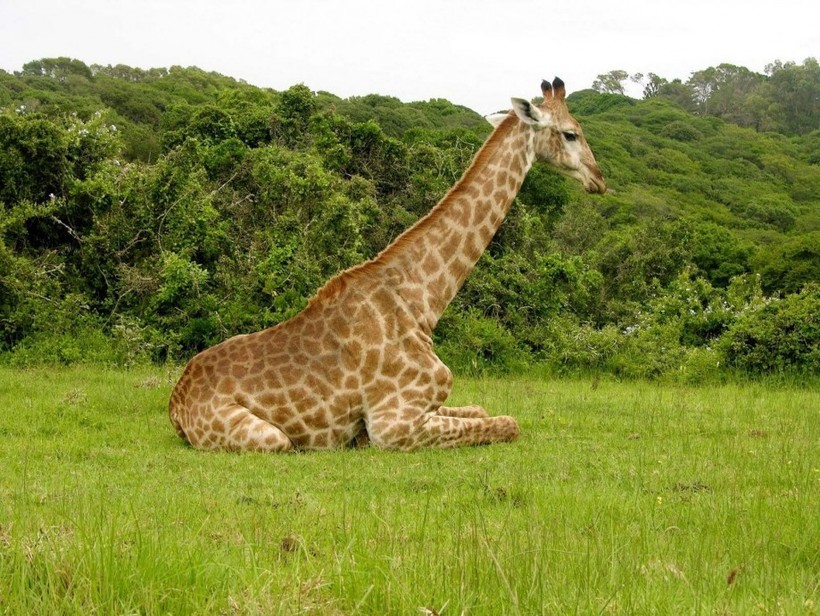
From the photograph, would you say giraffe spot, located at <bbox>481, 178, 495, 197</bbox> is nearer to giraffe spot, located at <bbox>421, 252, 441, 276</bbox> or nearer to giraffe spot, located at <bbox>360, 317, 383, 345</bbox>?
giraffe spot, located at <bbox>421, 252, 441, 276</bbox>

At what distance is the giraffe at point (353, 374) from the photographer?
8586 millimetres

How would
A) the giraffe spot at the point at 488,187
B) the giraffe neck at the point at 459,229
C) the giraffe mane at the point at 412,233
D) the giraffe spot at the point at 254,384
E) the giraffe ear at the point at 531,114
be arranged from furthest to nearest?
the giraffe spot at the point at 488,187 → the giraffe ear at the point at 531,114 → the giraffe neck at the point at 459,229 → the giraffe mane at the point at 412,233 → the giraffe spot at the point at 254,384

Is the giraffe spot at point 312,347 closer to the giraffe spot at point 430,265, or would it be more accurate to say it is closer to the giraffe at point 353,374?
the giraffe at point 353,374

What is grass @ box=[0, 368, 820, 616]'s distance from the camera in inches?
139

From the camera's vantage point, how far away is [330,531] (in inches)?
196

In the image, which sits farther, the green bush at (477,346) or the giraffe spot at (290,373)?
the green bush at (477,346)

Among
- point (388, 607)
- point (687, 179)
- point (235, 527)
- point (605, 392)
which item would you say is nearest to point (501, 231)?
point (605, 392)

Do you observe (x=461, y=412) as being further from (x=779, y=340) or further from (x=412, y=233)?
(x=779, y=340)

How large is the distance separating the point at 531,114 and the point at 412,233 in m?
1.55

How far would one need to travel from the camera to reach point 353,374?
8.68 m

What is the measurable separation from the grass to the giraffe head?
2.45 metres

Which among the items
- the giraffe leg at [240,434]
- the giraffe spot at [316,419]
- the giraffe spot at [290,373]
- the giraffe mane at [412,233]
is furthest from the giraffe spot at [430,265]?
the giraffe leg at [240,434]

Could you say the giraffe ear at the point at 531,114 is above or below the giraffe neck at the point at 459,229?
above

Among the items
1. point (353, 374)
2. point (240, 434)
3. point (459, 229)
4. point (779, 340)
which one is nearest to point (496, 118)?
point (459, 229)
